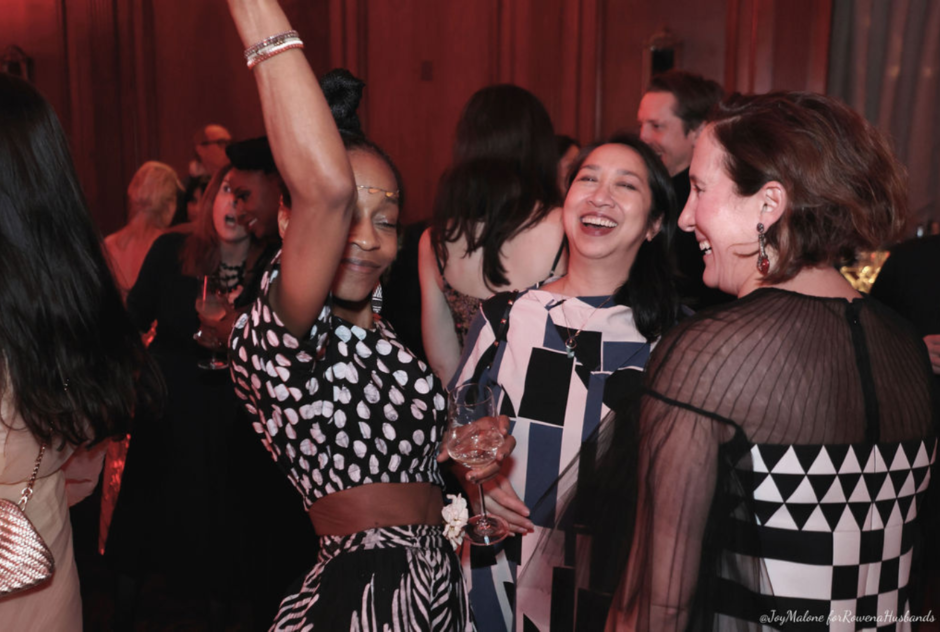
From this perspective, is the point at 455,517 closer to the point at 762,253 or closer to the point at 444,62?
the point at 762,253

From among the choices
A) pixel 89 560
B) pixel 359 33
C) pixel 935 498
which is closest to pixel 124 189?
pixel 359 33

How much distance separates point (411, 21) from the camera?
19.8ft

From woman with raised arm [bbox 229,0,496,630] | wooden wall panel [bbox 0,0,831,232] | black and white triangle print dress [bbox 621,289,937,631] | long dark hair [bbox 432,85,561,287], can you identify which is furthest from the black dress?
wooden wall panel [bbox 0,0,831,232]

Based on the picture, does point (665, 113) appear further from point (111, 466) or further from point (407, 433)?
point (111, 466)

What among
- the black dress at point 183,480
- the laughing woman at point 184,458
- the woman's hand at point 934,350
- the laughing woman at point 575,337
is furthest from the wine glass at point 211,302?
the woman's hand at point 934,350

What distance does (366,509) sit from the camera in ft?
5.05

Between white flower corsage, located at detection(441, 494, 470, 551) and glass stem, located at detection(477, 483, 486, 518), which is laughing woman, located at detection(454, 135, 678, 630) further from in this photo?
white flower corsage, located at detection(441, 494, 470, 551)

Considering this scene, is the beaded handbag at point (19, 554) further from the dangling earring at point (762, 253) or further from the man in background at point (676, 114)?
the man in background at point (676, 114)

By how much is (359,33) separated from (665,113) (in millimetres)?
3448

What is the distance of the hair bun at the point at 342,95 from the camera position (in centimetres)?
167

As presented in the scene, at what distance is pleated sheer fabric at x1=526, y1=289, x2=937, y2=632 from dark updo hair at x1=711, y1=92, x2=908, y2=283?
0.10 meters

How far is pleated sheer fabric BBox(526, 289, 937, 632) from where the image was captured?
1179mm

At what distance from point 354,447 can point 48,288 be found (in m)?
0.63

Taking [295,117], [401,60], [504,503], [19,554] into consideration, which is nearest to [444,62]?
[401,60]
